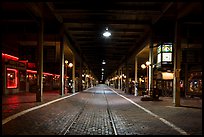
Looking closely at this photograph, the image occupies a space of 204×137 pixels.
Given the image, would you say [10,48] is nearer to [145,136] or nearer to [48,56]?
[48,56]

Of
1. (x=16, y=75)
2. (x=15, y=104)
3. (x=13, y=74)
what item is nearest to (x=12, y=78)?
(x=13, y=74)

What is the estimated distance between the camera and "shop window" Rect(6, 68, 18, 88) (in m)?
29.8

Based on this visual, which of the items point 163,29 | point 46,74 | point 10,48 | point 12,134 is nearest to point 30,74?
point 46,74

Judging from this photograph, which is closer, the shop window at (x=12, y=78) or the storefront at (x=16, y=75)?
the storefront at (x=16, y=75)

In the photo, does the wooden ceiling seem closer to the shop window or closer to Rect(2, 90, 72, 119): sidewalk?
the shop window

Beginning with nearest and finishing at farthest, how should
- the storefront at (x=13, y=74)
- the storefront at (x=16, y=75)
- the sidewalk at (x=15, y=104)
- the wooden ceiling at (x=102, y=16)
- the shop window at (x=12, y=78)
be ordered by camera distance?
the sidewalk at (x=15, y=104), the wooden ceiling at (x=102, y=16), the storefront at (x=13, y=74), the storefront at (x=16, y=75), the shop window at (x=12, y=78)

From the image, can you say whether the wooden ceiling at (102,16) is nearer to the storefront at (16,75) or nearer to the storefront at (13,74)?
the storefront at (13,74)

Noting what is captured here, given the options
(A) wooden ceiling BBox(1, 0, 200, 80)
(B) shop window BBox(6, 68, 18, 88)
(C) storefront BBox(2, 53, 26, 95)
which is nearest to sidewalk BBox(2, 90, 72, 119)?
(C) storefront BBox(2, 53, 26, 95)

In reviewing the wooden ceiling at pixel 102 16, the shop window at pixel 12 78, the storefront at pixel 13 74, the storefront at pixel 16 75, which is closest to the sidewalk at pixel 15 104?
the storefront at pixel 13 74

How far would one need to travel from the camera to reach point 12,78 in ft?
102

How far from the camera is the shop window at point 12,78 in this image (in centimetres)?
2975

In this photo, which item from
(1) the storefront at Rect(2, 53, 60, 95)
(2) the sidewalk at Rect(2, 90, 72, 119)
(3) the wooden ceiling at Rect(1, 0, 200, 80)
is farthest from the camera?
(1) the storefront at Rect(2, 53, 60, 95)

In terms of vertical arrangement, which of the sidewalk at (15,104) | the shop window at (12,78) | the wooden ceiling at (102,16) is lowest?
the sidewalk at (15,104)

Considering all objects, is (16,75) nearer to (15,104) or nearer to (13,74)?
(13,74)
